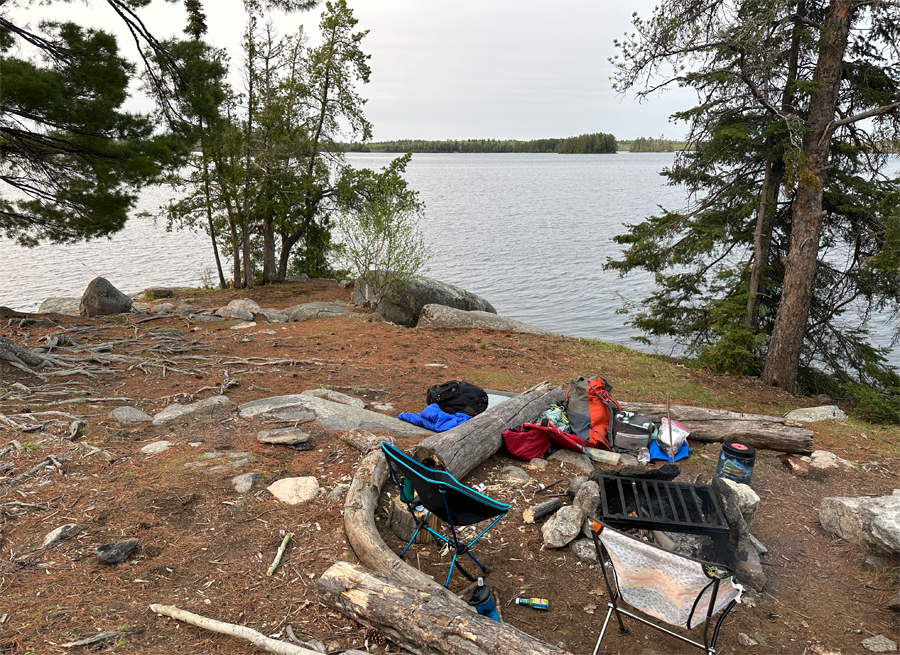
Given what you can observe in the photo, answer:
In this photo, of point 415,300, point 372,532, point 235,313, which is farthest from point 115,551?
point 415,300

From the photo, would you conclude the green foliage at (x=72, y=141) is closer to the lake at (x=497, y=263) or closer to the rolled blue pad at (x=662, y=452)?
the rolled blue pad at (x=662, y=452)

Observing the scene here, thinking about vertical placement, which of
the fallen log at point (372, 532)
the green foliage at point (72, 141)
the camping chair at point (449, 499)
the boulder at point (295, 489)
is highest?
the green foliage at point (72, 141)

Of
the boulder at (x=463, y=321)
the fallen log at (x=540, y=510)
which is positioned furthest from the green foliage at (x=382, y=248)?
the fallen log at (x=540, y=510)

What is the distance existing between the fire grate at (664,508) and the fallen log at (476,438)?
128 centimetres

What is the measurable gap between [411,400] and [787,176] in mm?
7678

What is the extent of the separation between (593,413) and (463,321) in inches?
283

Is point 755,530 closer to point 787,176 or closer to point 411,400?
point 411,400

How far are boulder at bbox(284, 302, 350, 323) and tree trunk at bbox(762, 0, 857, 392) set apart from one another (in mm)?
9984

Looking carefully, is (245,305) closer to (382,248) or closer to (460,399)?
(382,248)

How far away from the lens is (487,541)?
4.05 meters

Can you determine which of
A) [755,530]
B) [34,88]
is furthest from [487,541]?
[34,88]

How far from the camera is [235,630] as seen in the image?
9.08ft

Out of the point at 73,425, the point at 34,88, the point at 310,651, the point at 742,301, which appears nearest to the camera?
the point at 310,651

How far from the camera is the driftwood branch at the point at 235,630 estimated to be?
2.62 meters
